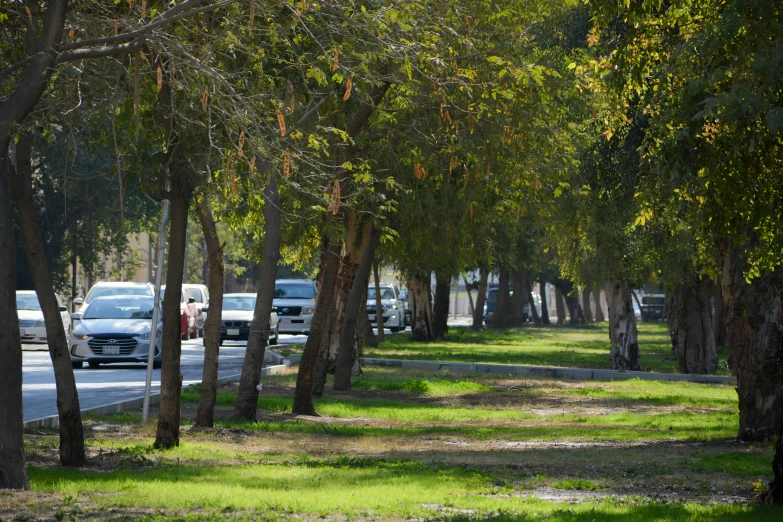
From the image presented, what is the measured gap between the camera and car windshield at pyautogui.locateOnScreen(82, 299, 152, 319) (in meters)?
28.7

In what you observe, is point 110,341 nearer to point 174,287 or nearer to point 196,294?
point 174,287

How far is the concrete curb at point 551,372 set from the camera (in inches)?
1097

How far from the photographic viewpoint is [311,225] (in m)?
19.9

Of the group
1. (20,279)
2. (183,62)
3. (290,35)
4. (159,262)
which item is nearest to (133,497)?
(183,62)

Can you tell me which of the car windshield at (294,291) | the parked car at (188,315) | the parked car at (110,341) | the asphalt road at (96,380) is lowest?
the asphalt road at (96,380)

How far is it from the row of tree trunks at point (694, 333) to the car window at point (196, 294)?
1857 centimetres

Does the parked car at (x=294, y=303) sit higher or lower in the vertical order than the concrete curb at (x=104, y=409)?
higher

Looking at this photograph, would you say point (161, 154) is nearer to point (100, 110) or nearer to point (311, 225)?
point (100, 110)

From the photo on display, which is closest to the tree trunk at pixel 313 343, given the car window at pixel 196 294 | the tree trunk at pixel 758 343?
the tree trunk at pixel 758 343

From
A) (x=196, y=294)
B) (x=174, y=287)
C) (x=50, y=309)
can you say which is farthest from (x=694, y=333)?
(x=50, y=309)

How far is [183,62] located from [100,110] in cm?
266

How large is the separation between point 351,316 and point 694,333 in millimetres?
12772

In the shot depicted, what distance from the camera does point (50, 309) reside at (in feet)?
35.3

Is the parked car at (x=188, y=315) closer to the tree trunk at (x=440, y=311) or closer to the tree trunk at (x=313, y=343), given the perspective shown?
the tree trunk at (x=440, y=311)
